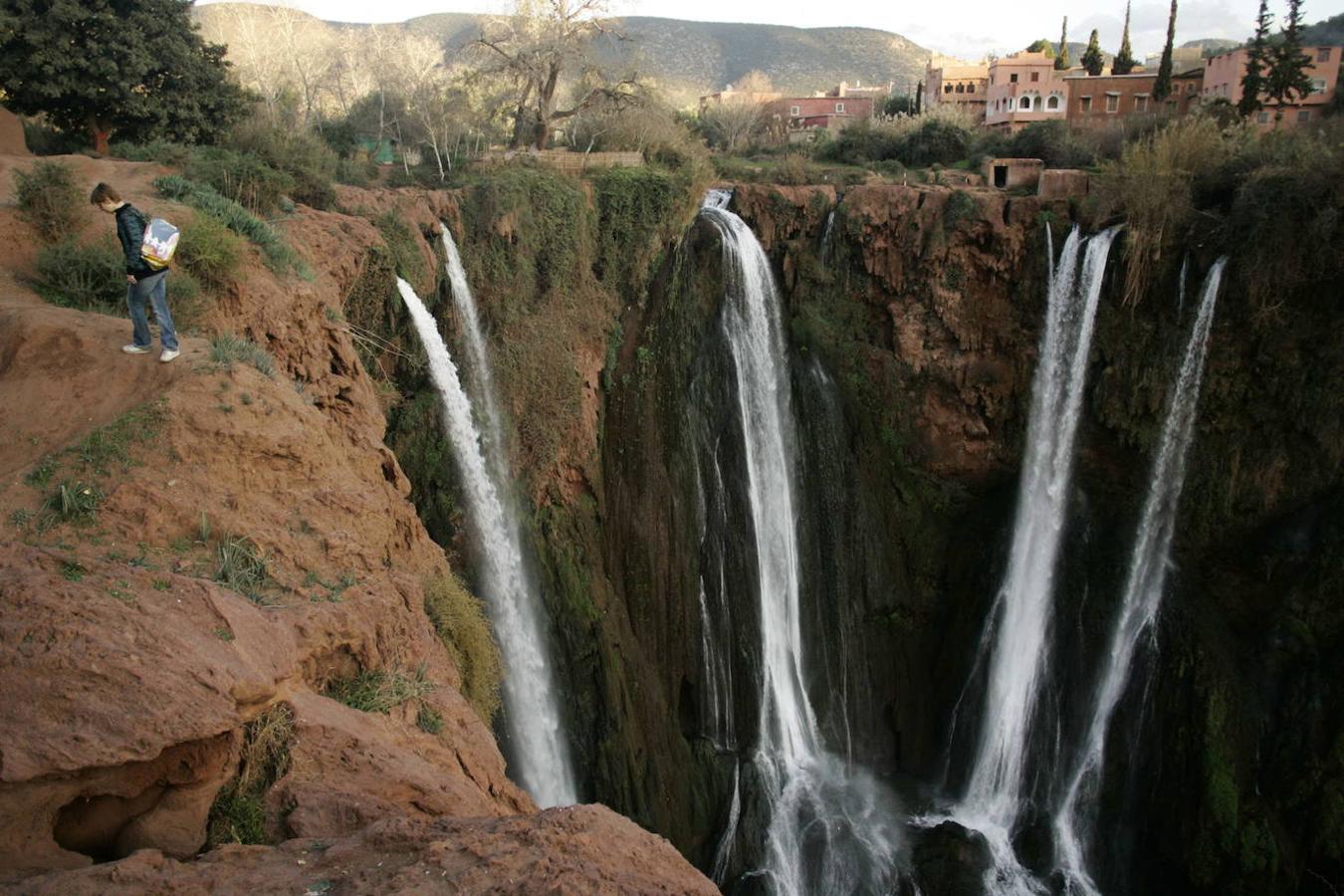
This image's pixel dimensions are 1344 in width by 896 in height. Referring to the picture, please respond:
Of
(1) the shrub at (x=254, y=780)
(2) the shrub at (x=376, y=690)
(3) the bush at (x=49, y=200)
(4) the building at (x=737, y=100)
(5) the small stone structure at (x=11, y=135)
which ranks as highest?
(4) the building at (x=737, y=100)

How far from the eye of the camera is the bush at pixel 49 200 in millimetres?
8367

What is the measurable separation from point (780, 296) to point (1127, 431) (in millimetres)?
6497

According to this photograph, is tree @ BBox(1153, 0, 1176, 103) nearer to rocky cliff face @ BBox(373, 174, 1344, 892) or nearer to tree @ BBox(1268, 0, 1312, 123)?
tree @ BBox(1268, 0, 1312, 123)

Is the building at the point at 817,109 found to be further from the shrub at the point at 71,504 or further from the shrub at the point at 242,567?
the shrub at the point at 71,504

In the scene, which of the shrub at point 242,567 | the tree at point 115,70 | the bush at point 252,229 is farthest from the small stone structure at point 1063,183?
the shrub at point 242,567

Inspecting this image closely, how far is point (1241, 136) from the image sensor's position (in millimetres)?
16109

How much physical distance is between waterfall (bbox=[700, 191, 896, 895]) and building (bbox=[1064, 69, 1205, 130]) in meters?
16.5

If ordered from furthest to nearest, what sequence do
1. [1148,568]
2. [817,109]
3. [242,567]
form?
[817,109], [1148,568], [242,567]

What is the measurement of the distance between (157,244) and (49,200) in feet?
9.98

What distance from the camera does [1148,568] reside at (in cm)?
1441

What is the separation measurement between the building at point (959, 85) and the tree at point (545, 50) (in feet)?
67.3

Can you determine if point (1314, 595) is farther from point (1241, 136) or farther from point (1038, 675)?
point (1241, 136)

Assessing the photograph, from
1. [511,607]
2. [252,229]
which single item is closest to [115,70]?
[252,229]

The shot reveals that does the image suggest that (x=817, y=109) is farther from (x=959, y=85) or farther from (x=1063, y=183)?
(x=1063, y=183)
